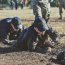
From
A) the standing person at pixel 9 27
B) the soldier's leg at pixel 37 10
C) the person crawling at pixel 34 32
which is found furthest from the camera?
the soldier's leg at pixel 37 10

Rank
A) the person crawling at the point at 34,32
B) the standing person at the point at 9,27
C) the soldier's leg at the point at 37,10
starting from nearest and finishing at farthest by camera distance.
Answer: the person crawling at the point at 34,32 < the standing person at the point at 9,27 < the soldier's leg at the point at 37,10

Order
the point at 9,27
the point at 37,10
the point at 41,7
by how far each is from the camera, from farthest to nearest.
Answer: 1. the point at 41,7
2. the point at 37,10
3. the point at 9,27

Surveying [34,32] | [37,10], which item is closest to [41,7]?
[37,10]

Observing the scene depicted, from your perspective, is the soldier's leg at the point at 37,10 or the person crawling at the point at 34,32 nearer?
the person crawling at the point at 34,32

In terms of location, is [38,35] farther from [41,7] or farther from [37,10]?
[41,7]

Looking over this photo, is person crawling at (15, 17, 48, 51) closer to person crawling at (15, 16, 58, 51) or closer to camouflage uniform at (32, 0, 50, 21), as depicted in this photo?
person crawling at (15, 16, 58, 51)

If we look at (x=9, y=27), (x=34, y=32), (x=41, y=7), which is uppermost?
(x=34, y=32)

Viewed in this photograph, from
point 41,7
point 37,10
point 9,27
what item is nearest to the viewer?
point 9,27

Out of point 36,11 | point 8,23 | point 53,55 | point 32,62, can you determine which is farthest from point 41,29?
point 36,11

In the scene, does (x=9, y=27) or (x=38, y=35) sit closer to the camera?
(x=38, y=35)

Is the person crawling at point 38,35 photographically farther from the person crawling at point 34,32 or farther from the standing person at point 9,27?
the standing person at point 9,27

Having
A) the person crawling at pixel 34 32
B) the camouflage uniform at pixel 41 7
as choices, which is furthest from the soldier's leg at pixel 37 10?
the person crawling at pixel 34 32

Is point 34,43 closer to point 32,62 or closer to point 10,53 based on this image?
point 10,53

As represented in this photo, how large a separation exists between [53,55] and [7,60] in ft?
A: 4.29
